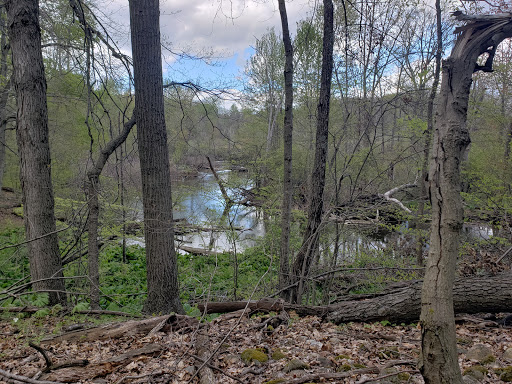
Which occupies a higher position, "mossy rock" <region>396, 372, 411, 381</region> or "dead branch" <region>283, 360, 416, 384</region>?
"mossy rock" <region>396, 372, 411, 381</region>

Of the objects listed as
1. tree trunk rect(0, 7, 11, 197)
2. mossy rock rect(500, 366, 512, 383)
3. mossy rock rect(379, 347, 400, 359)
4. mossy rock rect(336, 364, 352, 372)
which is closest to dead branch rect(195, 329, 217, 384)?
mossy rock rect(336, 364, 352, 372)

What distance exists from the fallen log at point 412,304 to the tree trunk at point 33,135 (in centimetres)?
264

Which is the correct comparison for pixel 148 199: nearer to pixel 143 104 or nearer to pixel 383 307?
pixel 143 104

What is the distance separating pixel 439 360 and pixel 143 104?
4.39m

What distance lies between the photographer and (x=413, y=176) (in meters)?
13.2

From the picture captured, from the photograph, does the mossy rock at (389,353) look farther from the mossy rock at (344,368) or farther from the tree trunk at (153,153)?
the tree trunk at (153,153)

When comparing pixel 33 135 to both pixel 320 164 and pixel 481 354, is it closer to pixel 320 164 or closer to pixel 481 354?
pixel 320 164

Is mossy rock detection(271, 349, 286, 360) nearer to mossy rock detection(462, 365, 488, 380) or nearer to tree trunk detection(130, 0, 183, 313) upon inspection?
mossy rock detection(462, 365, 488, 380)

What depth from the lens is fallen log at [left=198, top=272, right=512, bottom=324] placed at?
3.47 m

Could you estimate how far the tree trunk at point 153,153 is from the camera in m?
4.45

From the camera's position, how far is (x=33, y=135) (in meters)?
4.27

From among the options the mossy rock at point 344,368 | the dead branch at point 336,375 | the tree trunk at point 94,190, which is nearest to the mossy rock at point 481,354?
→ the dead branch at point 336,375

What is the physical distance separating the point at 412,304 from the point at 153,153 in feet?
12.6

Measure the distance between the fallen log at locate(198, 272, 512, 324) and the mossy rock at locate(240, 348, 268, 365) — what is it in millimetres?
679
